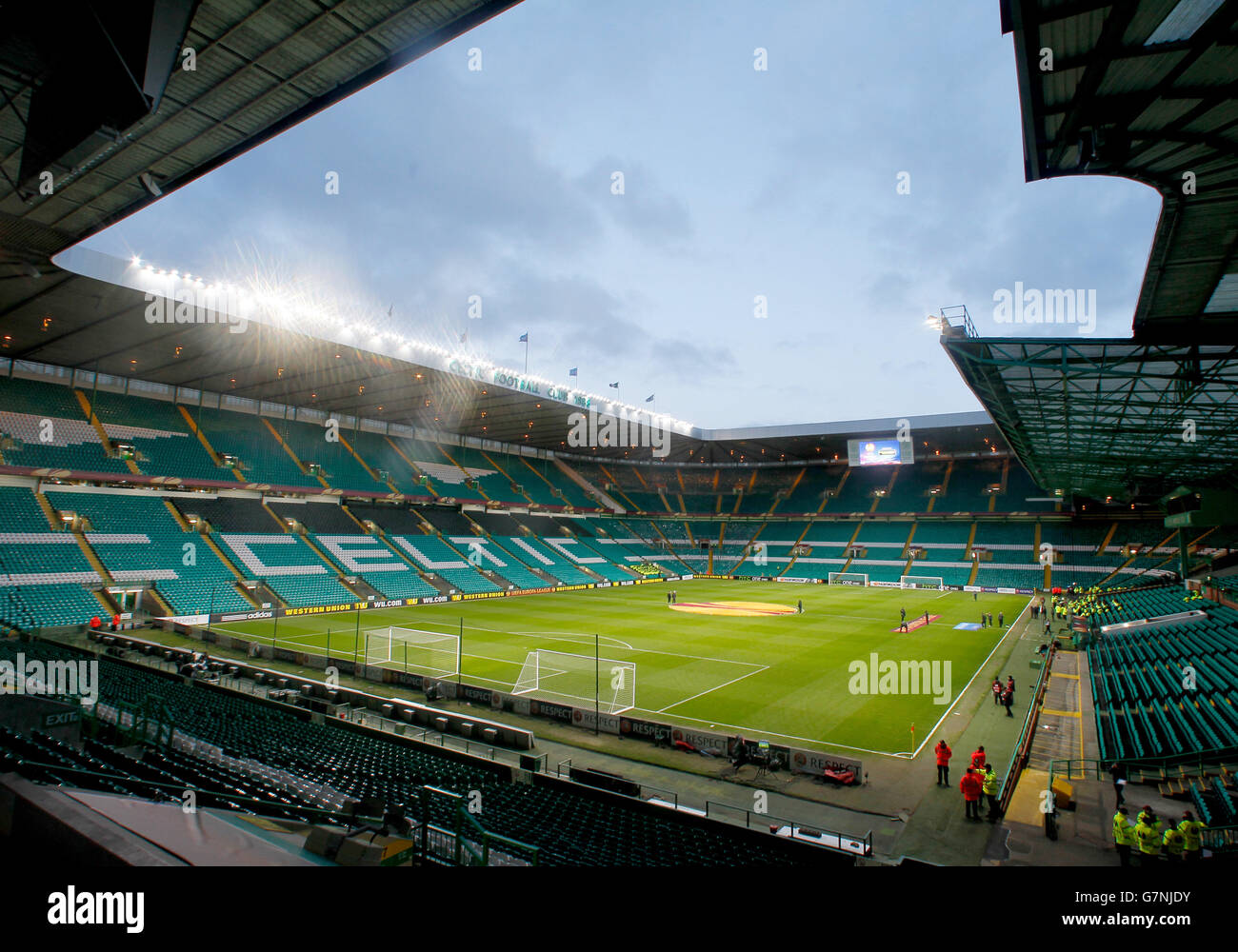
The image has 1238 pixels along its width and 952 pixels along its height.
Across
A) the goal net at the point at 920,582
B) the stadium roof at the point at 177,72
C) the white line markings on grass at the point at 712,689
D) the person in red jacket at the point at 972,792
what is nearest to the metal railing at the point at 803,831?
the person in red jacket at the point at 972,792

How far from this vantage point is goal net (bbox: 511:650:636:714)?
2044cm

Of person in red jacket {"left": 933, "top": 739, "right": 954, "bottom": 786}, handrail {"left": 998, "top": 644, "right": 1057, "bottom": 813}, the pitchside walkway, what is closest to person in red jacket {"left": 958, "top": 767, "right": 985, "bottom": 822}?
the pitchside walkway

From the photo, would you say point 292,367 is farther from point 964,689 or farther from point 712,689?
point 964,689

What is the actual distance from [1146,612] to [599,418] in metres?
41.3

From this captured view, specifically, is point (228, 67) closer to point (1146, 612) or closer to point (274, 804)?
point (274, 804)

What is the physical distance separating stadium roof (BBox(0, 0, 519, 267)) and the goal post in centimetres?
6089

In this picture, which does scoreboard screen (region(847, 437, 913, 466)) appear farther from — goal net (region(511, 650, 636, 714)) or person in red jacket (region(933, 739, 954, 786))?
person in red jacket (region(933, 739, 954, 786))

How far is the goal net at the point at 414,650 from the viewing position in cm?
2379

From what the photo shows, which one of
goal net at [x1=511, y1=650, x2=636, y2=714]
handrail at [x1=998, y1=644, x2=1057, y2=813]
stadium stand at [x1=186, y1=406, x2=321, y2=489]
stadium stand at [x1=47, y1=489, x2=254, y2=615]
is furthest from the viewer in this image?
stadium stand at [x1=186, y1=406, x2=321, y2=489]

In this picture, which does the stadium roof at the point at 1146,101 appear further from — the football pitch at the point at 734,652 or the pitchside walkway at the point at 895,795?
the football pitch at the point at 734,652

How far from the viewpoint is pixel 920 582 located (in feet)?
196

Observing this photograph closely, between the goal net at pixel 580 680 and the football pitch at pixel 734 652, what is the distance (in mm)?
149

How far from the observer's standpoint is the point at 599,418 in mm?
58625
